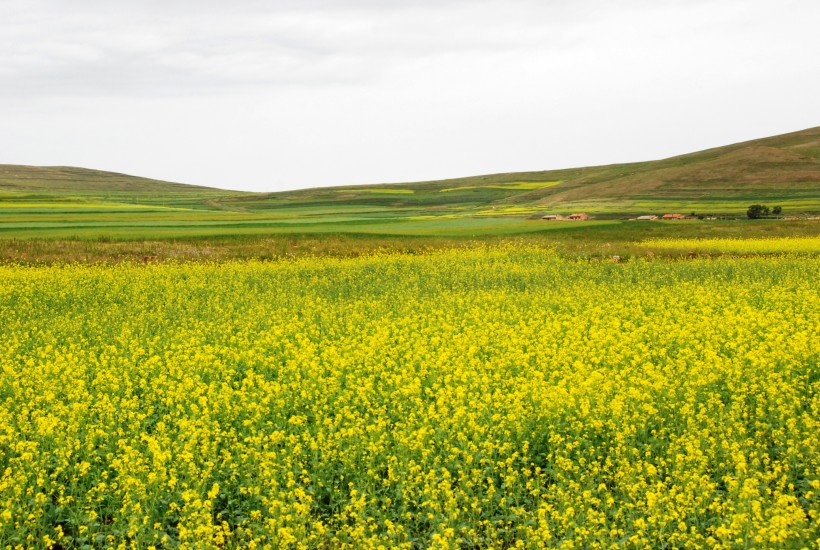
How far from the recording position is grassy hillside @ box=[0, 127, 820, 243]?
53219 millimetres

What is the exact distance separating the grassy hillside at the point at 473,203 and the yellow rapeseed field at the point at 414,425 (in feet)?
98.5

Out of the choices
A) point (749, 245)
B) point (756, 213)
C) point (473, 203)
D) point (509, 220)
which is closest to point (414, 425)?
point (749, 245)

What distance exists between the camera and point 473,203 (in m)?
131

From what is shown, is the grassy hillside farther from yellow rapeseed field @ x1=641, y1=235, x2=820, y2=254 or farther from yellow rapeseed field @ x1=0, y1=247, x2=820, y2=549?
yellow rapeseed field @ x1=0, y1=247, x2=820, y2=549

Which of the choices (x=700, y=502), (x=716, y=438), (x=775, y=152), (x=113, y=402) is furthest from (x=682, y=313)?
(x=775, y=152)

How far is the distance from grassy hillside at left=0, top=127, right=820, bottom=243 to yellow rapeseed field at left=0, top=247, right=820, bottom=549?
30022 millimetres

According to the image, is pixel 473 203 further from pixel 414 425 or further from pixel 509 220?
pixel 414 425

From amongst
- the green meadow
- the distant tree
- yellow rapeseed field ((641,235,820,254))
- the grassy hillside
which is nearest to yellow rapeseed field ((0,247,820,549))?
yellow rapeseed field ((641,235,820,254))

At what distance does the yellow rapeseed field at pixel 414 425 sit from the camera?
7.87 meters

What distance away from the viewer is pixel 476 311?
18.8m

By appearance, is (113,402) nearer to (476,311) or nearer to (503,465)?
(503,465)

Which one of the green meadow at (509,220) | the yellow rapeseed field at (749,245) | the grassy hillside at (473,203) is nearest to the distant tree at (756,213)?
the green meadow at (509,220)

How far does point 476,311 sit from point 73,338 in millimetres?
9488

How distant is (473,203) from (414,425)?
4784 inches
